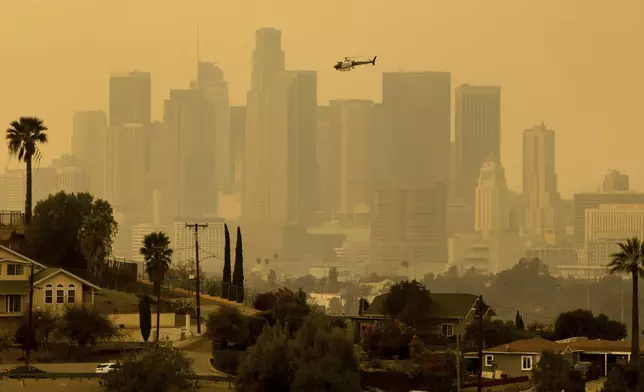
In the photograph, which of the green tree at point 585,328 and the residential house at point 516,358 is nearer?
the residential house at point 516,358

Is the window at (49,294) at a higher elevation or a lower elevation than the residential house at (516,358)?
higher

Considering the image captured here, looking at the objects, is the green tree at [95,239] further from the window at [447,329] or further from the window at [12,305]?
the window at [447,329]

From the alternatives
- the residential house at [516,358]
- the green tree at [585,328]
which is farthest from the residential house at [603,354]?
the green tree at [585,328]

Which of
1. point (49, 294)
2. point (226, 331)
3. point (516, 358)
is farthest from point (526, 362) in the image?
point (49, 294)

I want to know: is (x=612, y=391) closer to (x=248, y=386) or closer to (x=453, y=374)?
(x=453, y=374)

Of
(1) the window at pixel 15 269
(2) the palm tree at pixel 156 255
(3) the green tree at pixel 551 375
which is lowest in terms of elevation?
(3) the green tree at pixel 551 375

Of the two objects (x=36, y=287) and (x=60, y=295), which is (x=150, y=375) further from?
(x=60, y=295)
